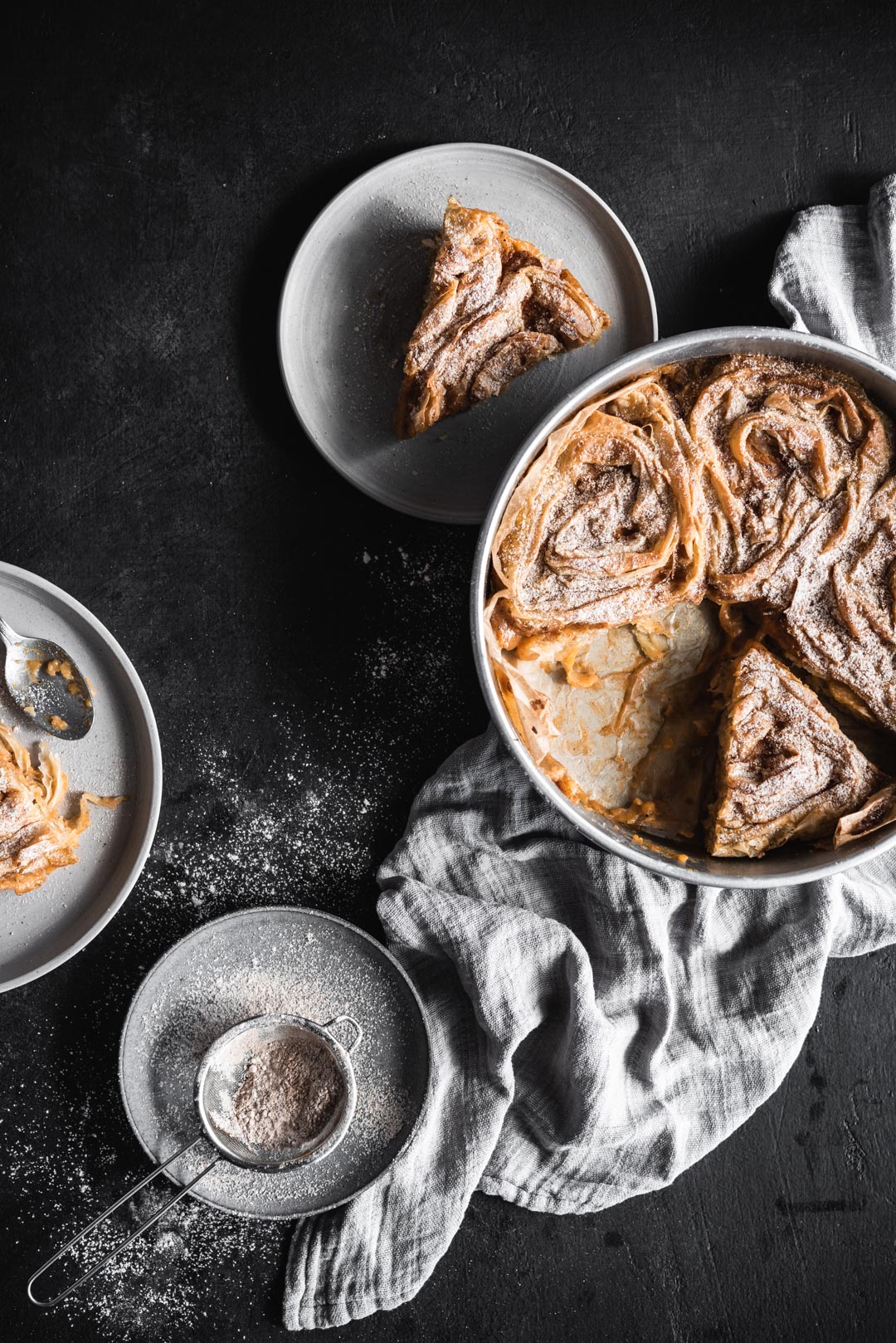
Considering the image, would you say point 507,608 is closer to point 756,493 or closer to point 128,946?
point 756,493

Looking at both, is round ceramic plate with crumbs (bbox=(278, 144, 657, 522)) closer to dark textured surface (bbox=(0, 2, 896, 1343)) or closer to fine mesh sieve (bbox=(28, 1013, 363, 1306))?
dark textured surface (bbox=(0, 2, 896, 1343))

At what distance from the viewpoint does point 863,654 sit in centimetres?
268

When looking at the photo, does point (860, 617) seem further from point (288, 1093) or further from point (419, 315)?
point (288, 1093)

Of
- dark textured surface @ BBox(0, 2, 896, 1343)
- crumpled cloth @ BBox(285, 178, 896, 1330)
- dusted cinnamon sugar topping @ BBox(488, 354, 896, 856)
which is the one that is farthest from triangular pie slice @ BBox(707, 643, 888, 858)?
dark textured surface @ BBox(0, 2, 896, 1343)

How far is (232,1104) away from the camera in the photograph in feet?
9.14

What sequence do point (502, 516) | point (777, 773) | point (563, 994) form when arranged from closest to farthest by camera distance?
point (502, 516) → point (777, 773) → point (563, 994)

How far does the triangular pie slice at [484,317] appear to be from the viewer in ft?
8.99

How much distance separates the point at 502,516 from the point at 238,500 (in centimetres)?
91

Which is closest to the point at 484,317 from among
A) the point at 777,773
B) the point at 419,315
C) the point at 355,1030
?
the point at 419,315

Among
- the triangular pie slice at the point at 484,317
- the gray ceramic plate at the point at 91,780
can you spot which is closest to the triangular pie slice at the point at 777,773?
the triangular pie slice at the point at 484,317

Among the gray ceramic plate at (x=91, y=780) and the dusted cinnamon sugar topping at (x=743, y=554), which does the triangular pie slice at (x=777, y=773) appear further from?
the gray ceramic plate at (x=91, y=780)

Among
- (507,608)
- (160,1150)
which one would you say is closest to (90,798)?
(160,1150)

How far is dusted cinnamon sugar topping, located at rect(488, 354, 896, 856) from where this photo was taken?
8.53 feet

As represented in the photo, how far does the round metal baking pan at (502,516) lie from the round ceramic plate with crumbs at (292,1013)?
75cm
